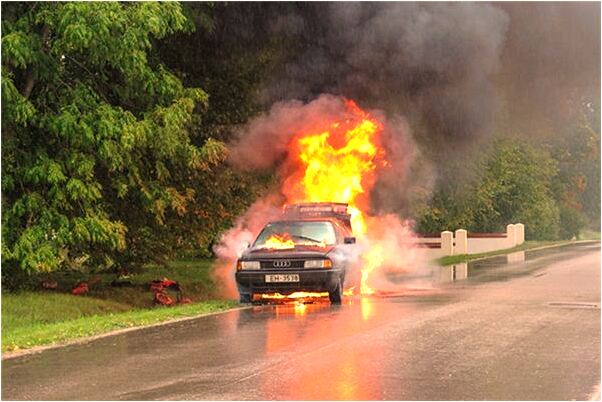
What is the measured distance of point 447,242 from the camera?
137 ft

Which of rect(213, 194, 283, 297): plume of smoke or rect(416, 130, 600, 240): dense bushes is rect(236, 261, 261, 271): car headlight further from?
rect(416, 130, 600, 240): dense bushes

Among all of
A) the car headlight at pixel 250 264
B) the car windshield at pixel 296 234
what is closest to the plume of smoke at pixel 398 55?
the car windshield at pixel 296 234

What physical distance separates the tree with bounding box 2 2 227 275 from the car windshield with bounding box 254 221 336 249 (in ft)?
7.04

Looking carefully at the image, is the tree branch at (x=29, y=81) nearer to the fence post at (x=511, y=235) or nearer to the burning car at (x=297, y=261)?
the burning car at (x=297, y=261)

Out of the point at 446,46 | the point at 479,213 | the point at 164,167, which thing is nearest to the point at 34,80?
the point at 164,167

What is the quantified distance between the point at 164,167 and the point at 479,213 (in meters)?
35.0

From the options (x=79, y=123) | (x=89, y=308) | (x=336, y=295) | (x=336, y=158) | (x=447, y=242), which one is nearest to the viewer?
(x=79, y=123)

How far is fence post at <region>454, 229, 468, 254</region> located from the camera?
140 ft

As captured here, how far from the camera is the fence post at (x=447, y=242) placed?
41.4 m

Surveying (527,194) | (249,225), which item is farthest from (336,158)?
(527,194)

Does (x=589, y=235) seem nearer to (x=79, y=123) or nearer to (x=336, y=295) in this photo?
(x=336, y=295)

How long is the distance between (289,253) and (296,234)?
1.34 meters

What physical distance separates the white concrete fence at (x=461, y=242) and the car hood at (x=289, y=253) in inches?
934

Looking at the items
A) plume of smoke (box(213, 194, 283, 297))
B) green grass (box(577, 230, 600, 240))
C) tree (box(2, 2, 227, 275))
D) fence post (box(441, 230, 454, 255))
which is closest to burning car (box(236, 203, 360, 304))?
tree (box(2, 2, 227, 275))
